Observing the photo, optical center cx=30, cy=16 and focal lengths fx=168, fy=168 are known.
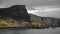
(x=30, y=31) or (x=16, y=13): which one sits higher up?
(x=16, y=13)

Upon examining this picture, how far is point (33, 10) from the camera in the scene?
9.25ft

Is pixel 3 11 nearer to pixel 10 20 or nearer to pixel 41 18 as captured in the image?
pixel 10 20

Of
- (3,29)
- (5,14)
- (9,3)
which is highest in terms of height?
(9,3)

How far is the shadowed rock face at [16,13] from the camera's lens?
280cm

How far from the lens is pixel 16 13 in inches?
112

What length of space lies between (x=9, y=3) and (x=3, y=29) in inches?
17.6

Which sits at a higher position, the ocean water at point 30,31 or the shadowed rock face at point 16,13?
the shadowed rock face at point 16,13

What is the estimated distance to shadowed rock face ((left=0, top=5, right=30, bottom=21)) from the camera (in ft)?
9.18

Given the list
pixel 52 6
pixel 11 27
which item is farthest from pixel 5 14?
pixel 52 6

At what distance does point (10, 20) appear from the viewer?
2805mm

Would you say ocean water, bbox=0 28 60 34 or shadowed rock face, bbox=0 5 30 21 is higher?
shadowed rock face, bbox=0 5 30 21

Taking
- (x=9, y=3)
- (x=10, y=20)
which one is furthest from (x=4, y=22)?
(x=9, y=3)

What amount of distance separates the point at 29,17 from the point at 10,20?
0.32 meters

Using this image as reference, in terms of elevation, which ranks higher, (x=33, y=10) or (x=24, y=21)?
(x=33, y=10)
